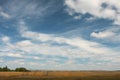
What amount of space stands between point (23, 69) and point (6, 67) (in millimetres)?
9703

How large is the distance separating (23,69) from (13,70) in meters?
5.73

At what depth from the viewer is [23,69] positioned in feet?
412

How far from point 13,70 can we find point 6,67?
4.32 meters

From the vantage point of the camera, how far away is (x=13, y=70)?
123688 mm

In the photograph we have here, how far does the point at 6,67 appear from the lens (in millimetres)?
123375
